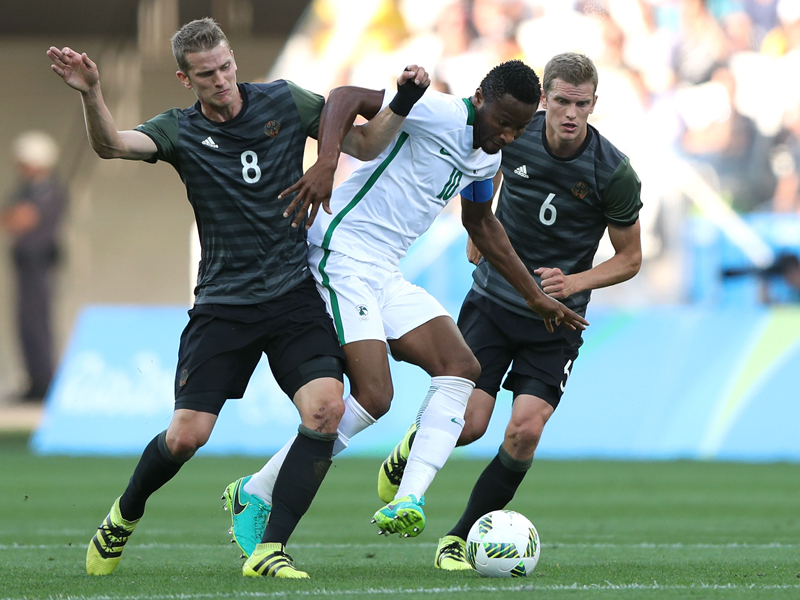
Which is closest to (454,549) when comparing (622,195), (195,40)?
(622,195)

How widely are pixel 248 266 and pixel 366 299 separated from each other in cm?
51

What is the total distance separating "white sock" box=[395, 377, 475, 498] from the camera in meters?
5.19

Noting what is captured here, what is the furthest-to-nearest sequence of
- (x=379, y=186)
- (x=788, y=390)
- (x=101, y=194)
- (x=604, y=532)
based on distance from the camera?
(x=101, y=194) → (x=788, y=390) → (x=604, y=532) → (x=379, y=186)

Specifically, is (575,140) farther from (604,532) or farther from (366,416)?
(604,532)

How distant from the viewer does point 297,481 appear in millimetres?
4906

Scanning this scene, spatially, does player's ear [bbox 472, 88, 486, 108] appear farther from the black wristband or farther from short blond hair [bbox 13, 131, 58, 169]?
short blond hair [bbox 13, 131, 58, 169]

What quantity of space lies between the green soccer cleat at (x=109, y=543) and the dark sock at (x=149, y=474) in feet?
0.11

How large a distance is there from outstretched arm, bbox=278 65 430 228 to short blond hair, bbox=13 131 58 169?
49.2ft

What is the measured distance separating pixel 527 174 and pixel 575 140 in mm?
270

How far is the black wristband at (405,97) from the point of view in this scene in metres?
4.97

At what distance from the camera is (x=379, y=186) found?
17.6 ft

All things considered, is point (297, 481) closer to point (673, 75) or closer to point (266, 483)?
point (266, 483)

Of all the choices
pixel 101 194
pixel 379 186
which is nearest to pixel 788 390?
pixel 379 186

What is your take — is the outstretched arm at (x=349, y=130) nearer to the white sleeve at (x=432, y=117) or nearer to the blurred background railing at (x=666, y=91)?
the white sleeve at (x=432, y=117)
